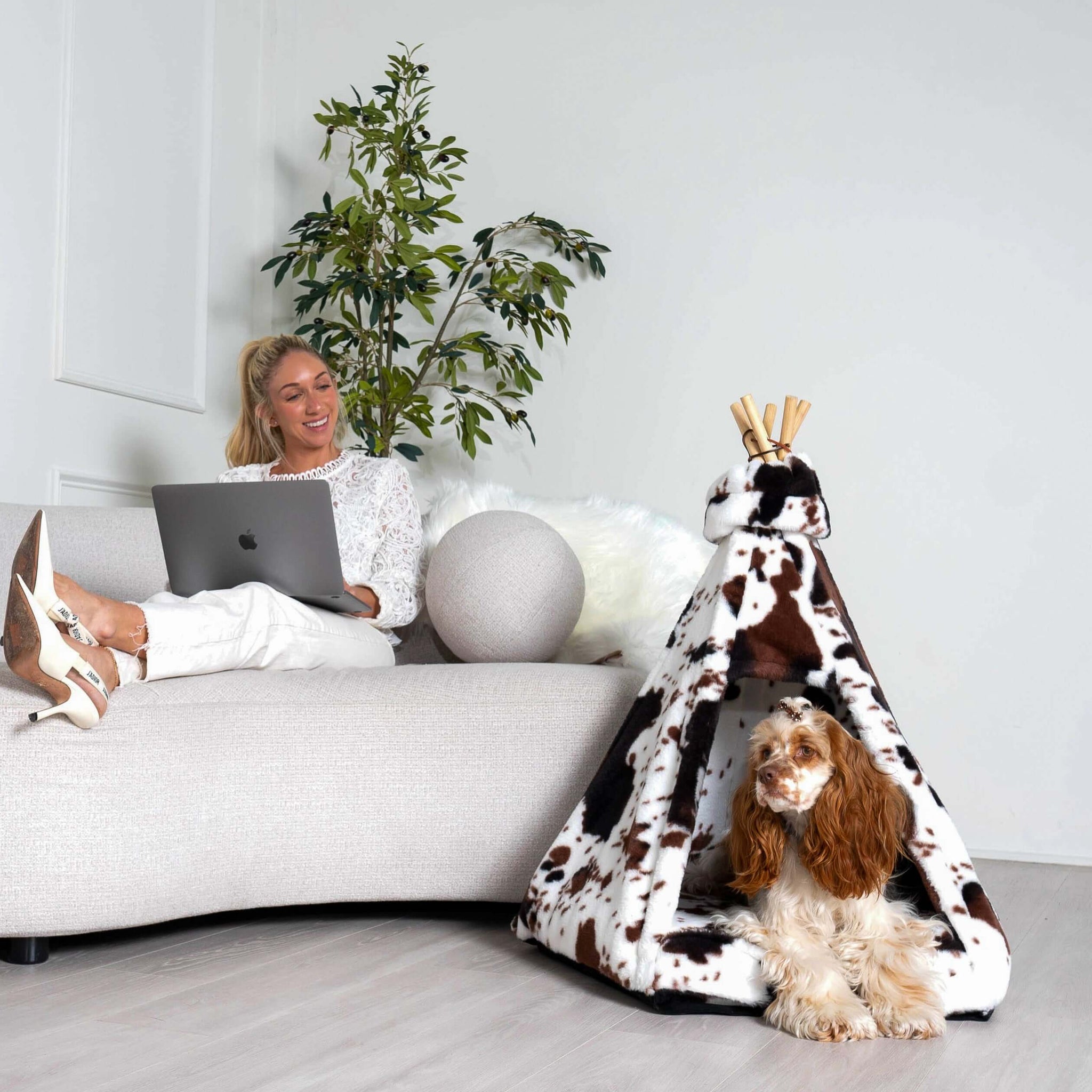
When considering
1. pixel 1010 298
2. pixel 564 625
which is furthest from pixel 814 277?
pixel 564 625

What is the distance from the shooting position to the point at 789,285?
3027 mm

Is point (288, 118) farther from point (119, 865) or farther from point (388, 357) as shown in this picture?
point (119, 865)

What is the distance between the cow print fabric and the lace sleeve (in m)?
0.70

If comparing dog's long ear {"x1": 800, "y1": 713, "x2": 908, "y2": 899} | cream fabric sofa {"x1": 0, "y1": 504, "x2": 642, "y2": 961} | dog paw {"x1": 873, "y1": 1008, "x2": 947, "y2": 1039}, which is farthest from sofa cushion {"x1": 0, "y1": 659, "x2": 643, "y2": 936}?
dog paw {"x1": 873, "y1": 1008, "x2": 947, "y2": 1039}

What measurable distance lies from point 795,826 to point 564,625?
0.70 m

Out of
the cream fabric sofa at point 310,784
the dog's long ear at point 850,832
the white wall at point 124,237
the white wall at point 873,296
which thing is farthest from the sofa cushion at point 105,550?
the dog's long ear at point 850,832

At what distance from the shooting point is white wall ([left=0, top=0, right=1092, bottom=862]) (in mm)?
2764

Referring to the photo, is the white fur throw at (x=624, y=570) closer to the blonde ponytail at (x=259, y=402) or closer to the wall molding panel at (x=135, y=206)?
the blonde ponytail at (x=259, y=402)

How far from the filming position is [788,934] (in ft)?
4.58

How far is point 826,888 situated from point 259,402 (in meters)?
1.75

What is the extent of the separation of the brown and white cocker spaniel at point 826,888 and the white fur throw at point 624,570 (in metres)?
0.58

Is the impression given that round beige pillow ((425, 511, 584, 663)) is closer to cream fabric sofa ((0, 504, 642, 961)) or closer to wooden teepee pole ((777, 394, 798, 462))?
cream fabric sofa ((0, 504, 642, 961))

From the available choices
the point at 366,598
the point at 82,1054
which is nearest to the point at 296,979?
the point at 82,1054

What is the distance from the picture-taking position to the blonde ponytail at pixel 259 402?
263 centimetres
